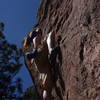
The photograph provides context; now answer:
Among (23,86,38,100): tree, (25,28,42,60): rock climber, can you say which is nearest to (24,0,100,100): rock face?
(25,28,42,60): rock climber

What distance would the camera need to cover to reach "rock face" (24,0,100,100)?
22.9ft

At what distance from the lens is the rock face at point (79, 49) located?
6.98m

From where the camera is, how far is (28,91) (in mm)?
17891

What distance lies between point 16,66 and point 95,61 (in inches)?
465

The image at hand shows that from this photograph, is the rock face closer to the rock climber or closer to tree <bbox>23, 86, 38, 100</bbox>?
the rock climber

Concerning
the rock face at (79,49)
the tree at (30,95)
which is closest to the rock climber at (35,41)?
the rock face at (79,49)

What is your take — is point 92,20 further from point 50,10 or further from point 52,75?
point 50,10

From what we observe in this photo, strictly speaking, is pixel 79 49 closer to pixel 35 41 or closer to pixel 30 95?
pixel 35 41

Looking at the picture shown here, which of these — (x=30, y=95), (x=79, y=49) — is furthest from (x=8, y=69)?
(x=79, y=49)

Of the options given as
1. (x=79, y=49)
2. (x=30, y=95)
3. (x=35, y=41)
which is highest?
(x=30, y=95)

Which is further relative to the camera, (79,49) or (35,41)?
(35,41)

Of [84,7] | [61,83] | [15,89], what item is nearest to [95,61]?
[84,7]

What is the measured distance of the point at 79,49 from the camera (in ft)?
26.0

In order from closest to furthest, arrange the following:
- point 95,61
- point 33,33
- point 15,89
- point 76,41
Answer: point 95,61 → point 76,41 → point 33,33 → point 15,89
